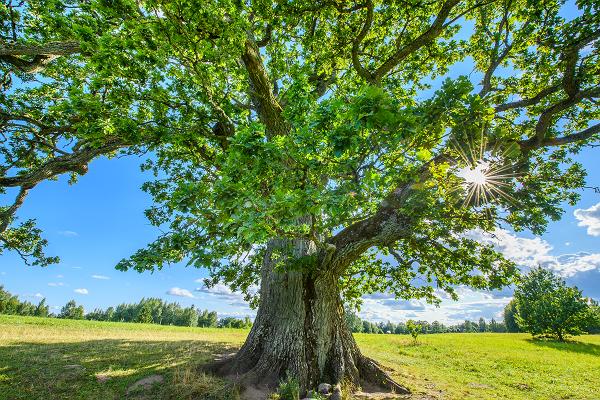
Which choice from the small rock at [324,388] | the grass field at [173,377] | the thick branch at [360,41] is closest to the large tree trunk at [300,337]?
Result: the small rock at [324,388]

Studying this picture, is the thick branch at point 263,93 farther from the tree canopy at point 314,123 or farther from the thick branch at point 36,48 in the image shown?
the thick branch at point 36,48

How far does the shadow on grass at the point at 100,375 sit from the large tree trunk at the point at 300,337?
122 cm

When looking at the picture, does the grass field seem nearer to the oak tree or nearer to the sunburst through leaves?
the oak tree

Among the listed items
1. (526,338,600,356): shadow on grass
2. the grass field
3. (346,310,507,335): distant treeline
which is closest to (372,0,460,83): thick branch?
the grass field

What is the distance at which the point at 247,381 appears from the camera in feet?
28.6

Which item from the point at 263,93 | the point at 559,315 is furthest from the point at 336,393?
the point at 559,315

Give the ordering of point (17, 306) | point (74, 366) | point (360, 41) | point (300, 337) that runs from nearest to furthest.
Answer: point (300, 337)
point (74, 366)
point (360, 41)
point (17, 306)

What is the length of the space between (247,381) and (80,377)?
546 cm

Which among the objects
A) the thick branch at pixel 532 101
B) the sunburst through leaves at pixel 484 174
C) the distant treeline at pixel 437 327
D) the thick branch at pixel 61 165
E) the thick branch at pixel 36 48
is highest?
the thick branch at pixel 36 48

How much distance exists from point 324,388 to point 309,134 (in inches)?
301

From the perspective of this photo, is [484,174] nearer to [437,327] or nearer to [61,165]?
[61,165]

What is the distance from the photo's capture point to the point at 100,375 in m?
9.36

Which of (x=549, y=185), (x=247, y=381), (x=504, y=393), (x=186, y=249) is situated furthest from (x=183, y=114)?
(x=504, y=393)

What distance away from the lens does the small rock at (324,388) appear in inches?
332
